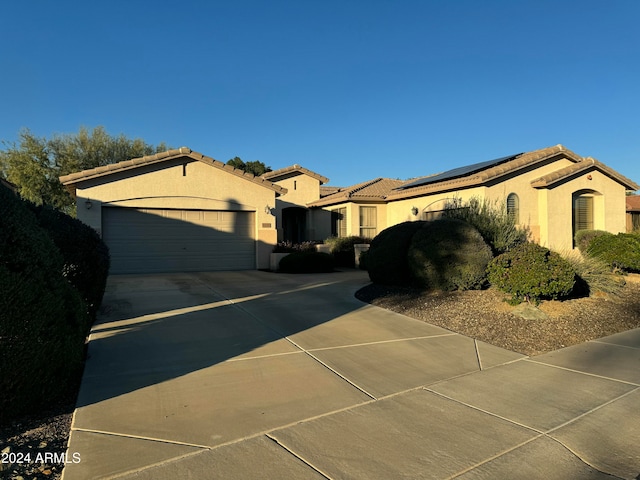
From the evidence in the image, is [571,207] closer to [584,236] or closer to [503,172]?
[584,236]

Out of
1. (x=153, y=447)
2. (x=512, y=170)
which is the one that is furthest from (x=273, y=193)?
(x=153, y=447)

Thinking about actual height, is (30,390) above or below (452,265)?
below

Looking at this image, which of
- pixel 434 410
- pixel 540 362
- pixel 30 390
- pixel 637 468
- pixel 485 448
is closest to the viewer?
pixel 637 468

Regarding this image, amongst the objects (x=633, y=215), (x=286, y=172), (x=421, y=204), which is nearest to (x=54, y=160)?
(x=286, y=172)

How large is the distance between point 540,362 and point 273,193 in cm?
1438

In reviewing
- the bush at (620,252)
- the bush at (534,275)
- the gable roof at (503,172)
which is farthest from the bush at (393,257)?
the bush at (620,252)

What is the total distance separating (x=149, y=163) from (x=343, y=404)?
14721mm

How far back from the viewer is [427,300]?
30.3 feet

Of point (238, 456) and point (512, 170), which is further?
point (512, 170)

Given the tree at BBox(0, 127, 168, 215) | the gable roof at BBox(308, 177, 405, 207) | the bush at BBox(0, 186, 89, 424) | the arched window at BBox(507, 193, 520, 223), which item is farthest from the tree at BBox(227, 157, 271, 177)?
the bush at BBox(0, 186, 89, 424)

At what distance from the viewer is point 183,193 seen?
56.2ft

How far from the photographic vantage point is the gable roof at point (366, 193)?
20062mm

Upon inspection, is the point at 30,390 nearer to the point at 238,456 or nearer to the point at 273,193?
the point at 238,456

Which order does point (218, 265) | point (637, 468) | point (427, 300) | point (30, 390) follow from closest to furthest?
point (637, 468)
point (30, 390)
point (427, 300)
point (218, 265)
